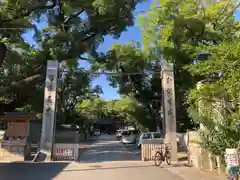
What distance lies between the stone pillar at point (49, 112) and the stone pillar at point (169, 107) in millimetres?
6778

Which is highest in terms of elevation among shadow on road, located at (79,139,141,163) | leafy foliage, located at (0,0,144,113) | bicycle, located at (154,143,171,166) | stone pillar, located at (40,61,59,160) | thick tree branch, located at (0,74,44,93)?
leafy foliage, located at (0,0,144,113)

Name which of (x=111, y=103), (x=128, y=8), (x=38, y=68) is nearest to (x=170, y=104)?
(x=128, y=8)

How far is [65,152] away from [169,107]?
6.80 metres

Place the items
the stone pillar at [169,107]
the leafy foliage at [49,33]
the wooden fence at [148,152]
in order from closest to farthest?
the wooden fence at [148,152]
the stone pillar at [169,107]
the leafy foliage at [49,33]

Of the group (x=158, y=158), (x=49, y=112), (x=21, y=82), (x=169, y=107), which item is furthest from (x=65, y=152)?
(x=21, y=82)

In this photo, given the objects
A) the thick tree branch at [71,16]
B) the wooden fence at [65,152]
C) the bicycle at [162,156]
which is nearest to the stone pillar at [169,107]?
the bicycle at [162,156]

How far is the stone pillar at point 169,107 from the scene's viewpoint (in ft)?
56.9

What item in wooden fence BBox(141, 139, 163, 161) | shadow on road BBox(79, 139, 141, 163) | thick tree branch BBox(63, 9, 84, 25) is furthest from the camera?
thick tree branch BBox(63, 9, 84, 25)

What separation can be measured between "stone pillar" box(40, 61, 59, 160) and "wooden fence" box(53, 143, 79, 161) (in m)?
0.37

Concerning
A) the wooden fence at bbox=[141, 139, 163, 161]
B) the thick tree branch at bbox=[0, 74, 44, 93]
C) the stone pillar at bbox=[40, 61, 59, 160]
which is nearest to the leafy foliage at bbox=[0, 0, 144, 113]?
the thick tree branch at bbox=[0, 74, 44, 93]

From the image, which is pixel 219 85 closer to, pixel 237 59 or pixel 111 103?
pixel 237 59

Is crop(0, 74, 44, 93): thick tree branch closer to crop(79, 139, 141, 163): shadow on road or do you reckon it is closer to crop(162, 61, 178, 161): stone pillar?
crop(79, 139, 141, 163): shadow on road

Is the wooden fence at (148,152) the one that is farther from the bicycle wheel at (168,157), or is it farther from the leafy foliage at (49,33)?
the leafy foliage at (49,33)

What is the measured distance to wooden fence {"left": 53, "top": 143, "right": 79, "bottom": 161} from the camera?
56.5 feet
